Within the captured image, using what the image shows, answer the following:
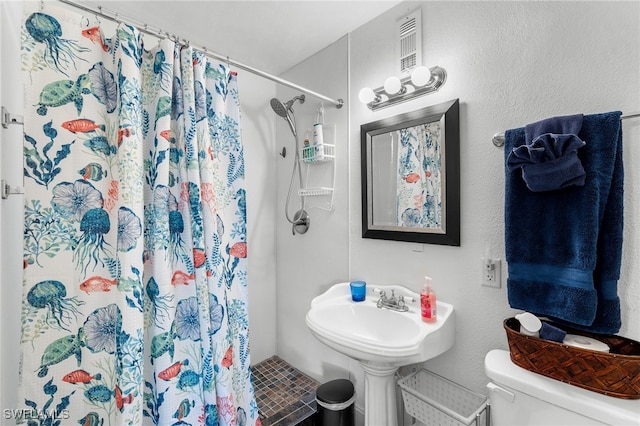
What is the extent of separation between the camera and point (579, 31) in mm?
1014

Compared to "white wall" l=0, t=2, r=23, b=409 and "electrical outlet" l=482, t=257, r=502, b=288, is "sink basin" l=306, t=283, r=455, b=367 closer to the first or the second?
"electrical outlet" l=482, t=257, r=502, b=288

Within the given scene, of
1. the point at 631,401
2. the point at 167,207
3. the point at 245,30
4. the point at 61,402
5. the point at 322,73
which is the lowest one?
the point at 61,402

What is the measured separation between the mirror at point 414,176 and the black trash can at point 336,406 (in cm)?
87

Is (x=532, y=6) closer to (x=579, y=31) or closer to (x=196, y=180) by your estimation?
(x=579, y=31)

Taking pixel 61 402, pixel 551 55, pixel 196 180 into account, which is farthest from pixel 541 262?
pixel 61 402

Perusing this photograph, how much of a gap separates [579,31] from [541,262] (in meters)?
0.84

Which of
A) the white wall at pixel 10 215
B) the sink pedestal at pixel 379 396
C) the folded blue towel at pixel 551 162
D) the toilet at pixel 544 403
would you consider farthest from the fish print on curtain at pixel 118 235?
the folded blue towel at pixel 551 162

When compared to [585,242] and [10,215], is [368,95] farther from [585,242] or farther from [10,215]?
[10,215]

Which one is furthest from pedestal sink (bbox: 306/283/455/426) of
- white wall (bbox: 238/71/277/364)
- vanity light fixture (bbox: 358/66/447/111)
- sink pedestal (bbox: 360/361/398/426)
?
vanity light fixture (bbox: 358/66/447/111)

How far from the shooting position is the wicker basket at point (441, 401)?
111cm

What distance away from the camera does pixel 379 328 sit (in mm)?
1464

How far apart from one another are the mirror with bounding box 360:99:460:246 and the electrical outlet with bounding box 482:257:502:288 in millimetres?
147

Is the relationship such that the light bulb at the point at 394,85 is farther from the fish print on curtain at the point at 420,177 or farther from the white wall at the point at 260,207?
the white wall at the point at 260,207

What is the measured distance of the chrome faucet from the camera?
1428 mm
